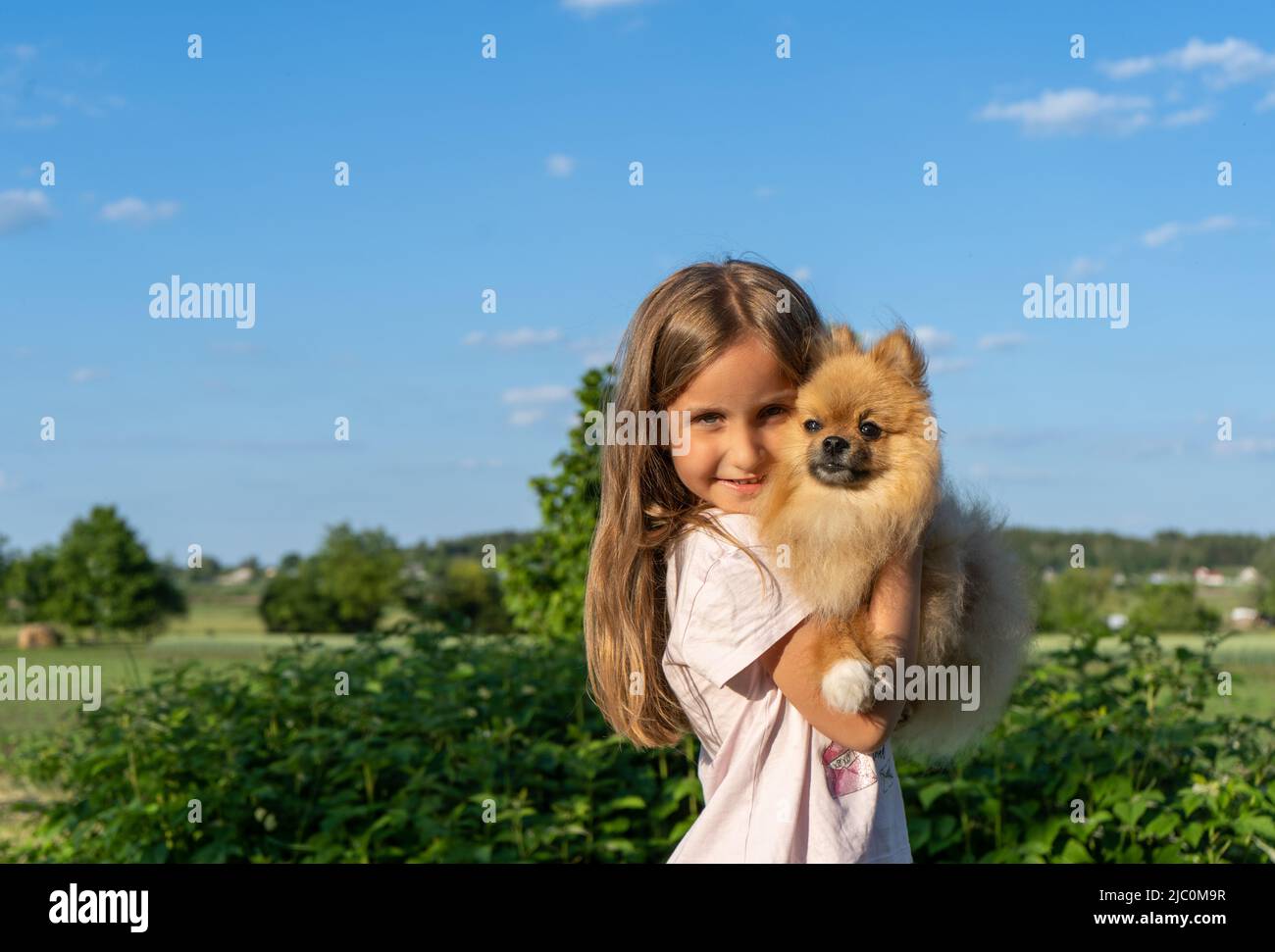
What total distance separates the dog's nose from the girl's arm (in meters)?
0.31

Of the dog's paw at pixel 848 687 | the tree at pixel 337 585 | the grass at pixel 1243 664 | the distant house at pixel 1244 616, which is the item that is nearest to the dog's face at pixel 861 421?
the dog's paw at pixel 848 687

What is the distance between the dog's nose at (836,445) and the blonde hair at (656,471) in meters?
0.23

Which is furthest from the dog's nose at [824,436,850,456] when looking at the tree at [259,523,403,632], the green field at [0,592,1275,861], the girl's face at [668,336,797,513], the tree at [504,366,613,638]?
the tree at [259,523,403,632]

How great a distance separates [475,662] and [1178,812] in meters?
3.73

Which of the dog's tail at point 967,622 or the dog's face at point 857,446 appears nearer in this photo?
the dog's face at point 857,446

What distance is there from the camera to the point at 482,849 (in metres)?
5.15

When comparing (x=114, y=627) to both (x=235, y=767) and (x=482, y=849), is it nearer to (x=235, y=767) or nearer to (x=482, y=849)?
(x=235, y=767)

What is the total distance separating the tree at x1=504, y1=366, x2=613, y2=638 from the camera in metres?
8.43

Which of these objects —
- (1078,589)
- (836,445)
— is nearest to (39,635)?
(1078,589)

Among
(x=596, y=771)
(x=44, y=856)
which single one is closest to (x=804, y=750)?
(x=596, y=771)

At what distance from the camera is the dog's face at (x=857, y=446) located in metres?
2.92

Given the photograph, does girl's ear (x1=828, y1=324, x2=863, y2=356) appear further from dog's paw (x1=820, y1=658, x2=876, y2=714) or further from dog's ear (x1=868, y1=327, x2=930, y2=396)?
dog's paw (x1=820, y1=658, x2=876, y2=714)

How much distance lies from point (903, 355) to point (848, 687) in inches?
35.8

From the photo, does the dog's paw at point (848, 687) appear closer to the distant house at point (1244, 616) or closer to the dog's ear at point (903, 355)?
the dog's ear at point (903, 355)
